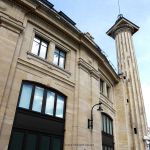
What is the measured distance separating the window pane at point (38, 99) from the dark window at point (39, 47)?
258cm

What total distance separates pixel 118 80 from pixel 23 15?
14.4 meters

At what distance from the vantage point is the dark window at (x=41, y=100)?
11.3 metres

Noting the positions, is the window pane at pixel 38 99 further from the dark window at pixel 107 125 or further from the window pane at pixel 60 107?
the dark window at pixel 107 125

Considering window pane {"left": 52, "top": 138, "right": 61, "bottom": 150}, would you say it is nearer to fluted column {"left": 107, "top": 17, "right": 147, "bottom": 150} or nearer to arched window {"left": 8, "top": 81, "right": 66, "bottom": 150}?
arched window {"left": 8, "top": 81, "right": 66, "bottom": 150}

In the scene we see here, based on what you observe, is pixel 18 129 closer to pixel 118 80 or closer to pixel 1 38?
pixel 1 38

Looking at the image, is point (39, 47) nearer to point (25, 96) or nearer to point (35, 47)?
point (35, 47)

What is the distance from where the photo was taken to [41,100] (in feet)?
39.3

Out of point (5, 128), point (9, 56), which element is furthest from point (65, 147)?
point (9, 56)

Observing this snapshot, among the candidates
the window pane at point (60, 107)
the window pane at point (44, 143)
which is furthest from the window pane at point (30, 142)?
the window pane at point (60, 107)

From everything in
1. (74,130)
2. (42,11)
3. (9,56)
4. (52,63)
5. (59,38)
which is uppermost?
(42,11)

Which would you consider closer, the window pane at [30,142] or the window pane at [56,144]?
the window pane at [30,142]

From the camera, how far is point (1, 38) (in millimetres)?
11070

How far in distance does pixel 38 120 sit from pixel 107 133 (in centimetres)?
867

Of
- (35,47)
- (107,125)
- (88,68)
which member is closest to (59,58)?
(35,47)
